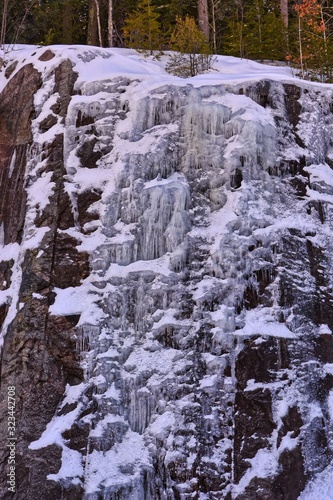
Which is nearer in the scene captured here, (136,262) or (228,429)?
(228,429)

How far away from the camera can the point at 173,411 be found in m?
7.62

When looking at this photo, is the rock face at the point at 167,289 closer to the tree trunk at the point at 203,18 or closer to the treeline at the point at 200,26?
the treeline at the point at 200,26

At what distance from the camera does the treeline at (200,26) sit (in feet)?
41.4

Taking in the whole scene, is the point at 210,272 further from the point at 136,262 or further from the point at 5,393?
the point at 5,393

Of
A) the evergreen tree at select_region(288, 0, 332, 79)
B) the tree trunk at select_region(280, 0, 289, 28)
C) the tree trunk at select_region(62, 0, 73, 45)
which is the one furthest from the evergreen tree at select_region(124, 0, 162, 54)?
the tree trunk at select_region(280, 0, 289, 28)

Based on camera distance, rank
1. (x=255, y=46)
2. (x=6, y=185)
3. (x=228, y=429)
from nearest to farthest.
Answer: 1. (x=228, y=429)
2. (x=6, y=185)
3. (x=255, y=46)

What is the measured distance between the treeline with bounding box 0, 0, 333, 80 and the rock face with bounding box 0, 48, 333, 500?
326 centimetres

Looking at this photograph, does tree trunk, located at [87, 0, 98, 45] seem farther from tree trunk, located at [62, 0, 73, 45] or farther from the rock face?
the rock face

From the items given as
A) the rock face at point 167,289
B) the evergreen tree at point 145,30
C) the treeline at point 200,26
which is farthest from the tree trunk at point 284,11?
the rock face at point 167,289

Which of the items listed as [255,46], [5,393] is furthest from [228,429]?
[255,46]

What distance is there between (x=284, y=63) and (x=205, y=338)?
8.64 metres

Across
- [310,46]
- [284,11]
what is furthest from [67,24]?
[310,46]

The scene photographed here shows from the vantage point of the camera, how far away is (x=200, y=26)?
14.3 m

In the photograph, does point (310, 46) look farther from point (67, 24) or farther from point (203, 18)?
point (67, 24)
